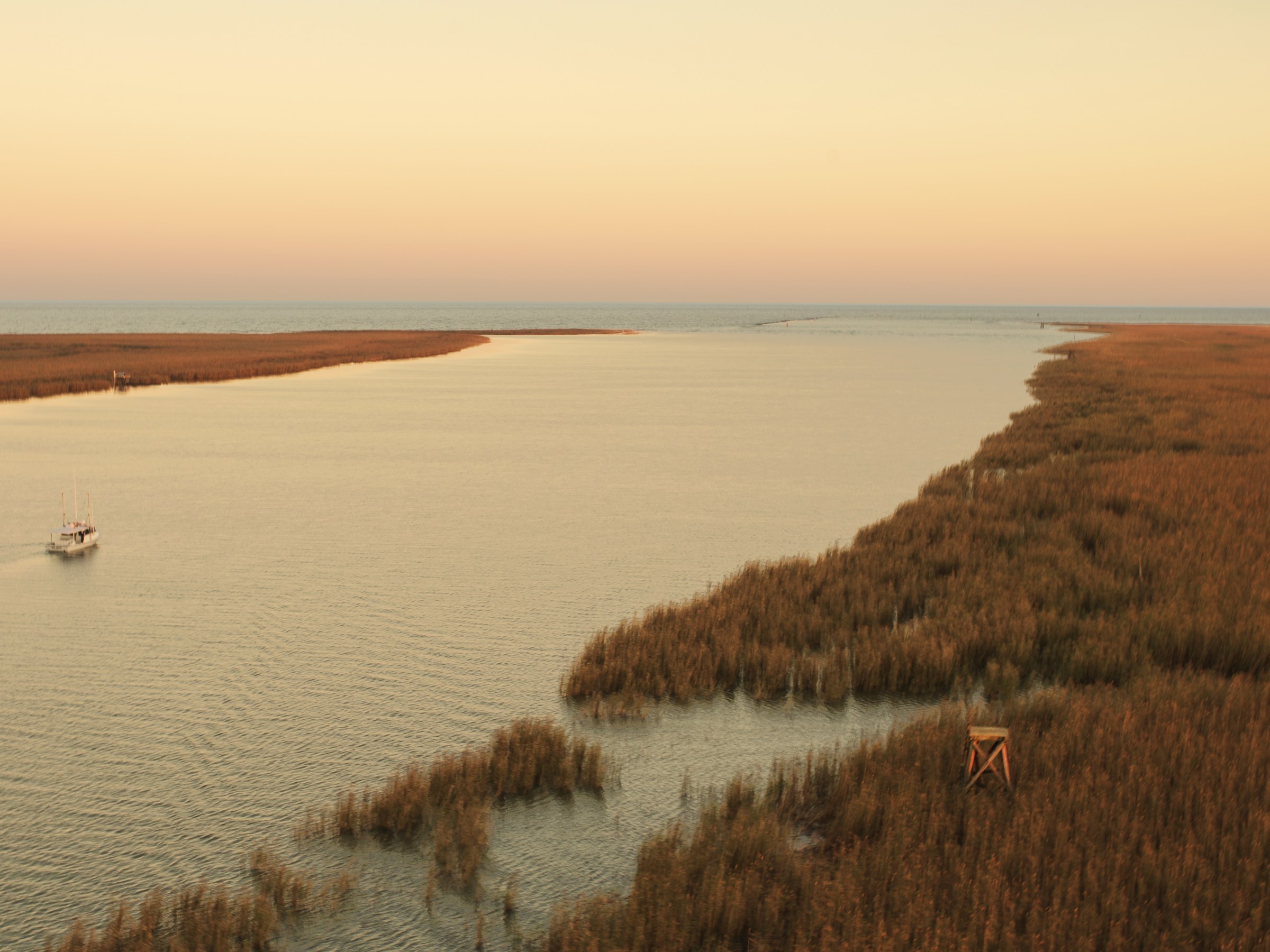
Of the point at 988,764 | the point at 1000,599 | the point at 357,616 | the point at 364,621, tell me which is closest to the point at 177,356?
the point at 357,616

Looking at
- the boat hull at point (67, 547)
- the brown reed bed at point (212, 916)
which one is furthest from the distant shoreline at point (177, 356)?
the brown reed bed at point (212, 916)

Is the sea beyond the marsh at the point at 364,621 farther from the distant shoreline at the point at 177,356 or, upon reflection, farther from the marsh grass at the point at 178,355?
the marsh grass at the point at 178,355

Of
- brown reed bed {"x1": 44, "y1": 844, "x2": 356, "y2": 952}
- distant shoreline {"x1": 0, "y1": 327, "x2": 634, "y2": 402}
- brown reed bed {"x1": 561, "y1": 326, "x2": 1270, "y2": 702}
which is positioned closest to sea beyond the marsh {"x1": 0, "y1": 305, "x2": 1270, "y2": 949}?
brown reed bed {"x1": 44, "y1": 844, "x2": 356, "y2": 952}

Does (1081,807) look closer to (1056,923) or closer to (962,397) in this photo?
(1056,923)

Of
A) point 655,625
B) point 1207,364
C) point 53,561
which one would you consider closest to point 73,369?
point 53,561

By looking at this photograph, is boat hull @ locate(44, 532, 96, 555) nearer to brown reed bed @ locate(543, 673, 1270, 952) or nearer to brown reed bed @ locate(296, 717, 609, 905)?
brown reed bed @ locate(296, 717, 609, 905)

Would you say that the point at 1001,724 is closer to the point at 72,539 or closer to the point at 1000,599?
the point at 1000,599
